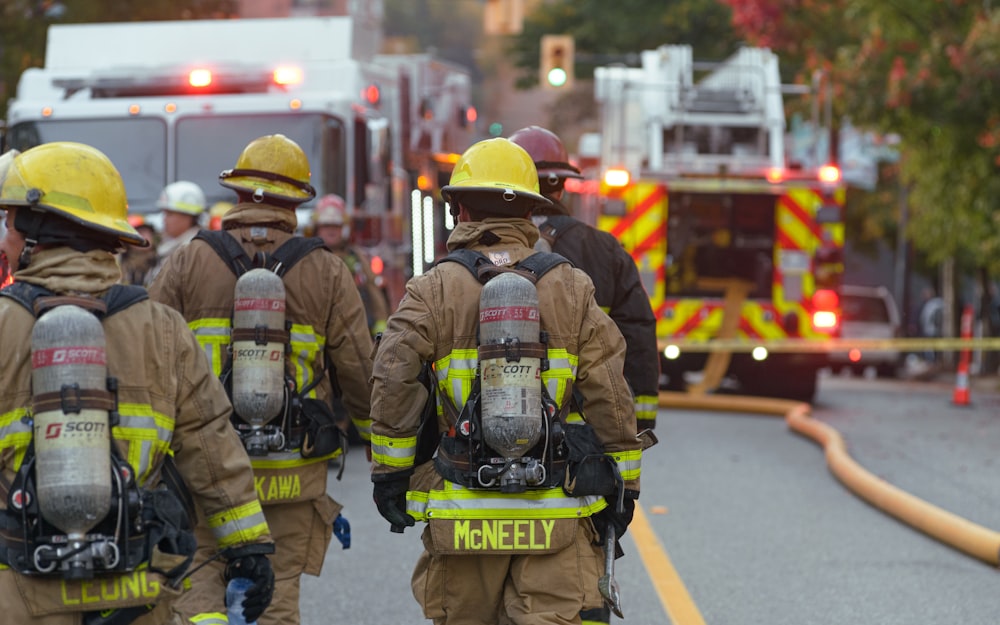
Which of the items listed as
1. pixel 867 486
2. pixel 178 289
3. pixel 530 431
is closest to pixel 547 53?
pixel 867 486

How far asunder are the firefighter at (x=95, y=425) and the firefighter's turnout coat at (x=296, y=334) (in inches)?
61.7

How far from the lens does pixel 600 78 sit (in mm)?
17812

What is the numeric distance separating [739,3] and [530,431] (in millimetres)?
18862

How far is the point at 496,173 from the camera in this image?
14.6ft

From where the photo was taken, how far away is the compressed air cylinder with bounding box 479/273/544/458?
4059 mm

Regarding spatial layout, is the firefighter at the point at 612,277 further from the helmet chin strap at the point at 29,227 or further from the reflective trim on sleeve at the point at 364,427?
the helmet chin strap at the point at 29,227

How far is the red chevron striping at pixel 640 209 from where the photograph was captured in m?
16.3

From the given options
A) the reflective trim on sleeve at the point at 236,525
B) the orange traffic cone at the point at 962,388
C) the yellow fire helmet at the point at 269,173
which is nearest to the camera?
the reflective trim on sleeve at the point at 236,525

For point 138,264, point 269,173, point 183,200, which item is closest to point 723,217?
point 138,264

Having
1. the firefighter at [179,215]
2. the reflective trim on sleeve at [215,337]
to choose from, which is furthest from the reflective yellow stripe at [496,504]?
the firefighter at [179,215]

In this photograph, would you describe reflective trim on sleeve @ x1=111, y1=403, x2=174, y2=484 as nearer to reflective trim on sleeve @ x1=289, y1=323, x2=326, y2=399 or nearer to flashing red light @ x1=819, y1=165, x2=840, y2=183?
reflective trim on sleeve @ x1=289, y1=323, x2=326, y2=399

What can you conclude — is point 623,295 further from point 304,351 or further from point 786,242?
point 786,242

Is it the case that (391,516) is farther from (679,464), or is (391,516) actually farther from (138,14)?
(138,14)

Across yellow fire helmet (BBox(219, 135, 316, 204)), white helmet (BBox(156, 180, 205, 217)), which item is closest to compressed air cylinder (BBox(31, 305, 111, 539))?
yellow fire helmet (BBox(219, 135, 316, 204))
